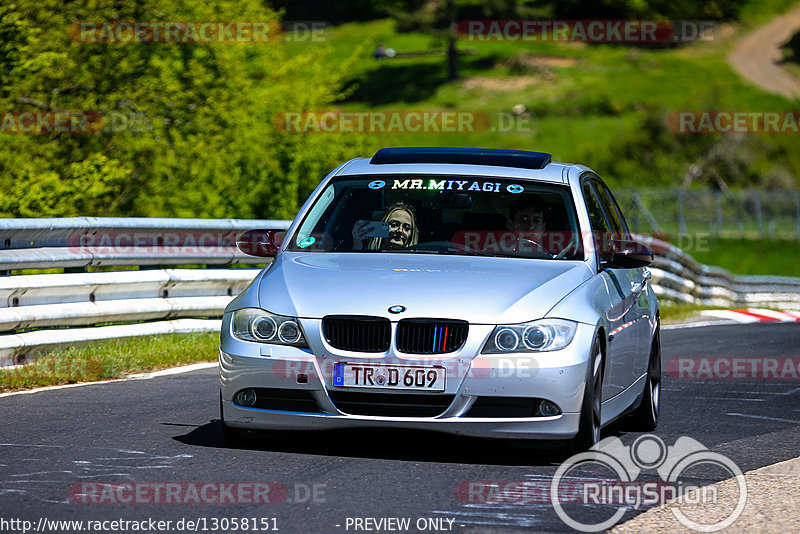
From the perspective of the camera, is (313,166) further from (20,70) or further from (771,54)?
(771,54)

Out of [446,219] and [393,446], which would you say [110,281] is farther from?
[393,446]

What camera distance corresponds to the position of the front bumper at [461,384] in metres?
6.50

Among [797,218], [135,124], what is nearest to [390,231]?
[135,124]

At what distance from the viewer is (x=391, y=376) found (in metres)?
6.52

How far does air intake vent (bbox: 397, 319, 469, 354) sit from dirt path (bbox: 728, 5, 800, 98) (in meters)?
89.6

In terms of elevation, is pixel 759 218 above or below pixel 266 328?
below

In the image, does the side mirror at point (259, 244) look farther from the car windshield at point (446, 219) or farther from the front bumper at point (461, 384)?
the front bumper at point (461, 384)

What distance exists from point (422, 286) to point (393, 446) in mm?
955

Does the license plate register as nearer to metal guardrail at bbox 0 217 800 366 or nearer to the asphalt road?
the asphalt road

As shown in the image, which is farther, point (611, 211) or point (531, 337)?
point (611, 211)

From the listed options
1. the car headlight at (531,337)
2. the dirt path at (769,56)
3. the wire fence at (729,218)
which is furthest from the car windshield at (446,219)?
the dirt path at (769,56)

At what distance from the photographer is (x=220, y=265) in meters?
13.5

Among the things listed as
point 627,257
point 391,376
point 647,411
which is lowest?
point 647,411

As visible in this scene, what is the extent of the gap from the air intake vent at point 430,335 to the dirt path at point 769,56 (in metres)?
89.6
